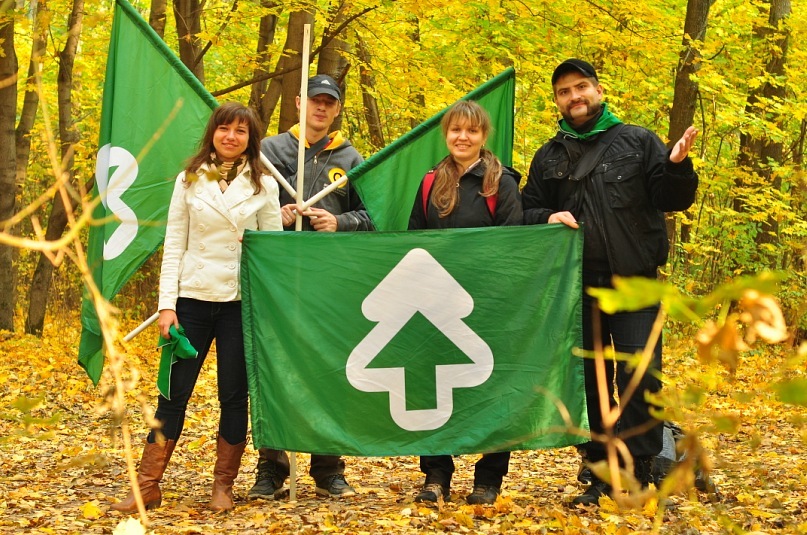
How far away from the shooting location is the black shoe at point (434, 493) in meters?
4.95

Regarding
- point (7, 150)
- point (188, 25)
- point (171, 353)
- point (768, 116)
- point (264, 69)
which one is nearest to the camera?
point (171, 353)

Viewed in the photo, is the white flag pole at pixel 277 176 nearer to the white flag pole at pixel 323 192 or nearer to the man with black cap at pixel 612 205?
the white flag pole at pixel 323 192

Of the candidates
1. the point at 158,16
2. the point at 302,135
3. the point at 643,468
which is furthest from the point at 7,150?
the point at 643,468

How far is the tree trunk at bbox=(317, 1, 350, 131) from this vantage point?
12104 mm

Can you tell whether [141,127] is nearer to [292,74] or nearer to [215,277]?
[215,277]

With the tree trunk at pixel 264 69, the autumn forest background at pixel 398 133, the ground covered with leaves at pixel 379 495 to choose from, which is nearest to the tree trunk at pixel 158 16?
the autumn forest background at pixel 398 133

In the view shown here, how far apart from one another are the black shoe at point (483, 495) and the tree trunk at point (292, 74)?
7616 millimetres

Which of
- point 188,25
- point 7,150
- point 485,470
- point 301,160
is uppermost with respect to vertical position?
point 188,25

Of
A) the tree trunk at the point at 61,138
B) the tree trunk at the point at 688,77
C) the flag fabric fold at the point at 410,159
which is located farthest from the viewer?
the tree trunk at the point at 61,138

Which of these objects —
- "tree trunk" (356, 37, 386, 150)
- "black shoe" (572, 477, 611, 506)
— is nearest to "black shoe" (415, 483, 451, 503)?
"black shoe" (572, 477, 611, 506)

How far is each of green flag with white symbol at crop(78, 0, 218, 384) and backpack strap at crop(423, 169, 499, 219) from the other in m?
1.26

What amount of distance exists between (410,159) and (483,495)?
6.02 feet

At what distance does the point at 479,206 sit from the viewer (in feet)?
16.4

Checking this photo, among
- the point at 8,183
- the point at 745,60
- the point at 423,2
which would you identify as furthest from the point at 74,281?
the point at 745,60
